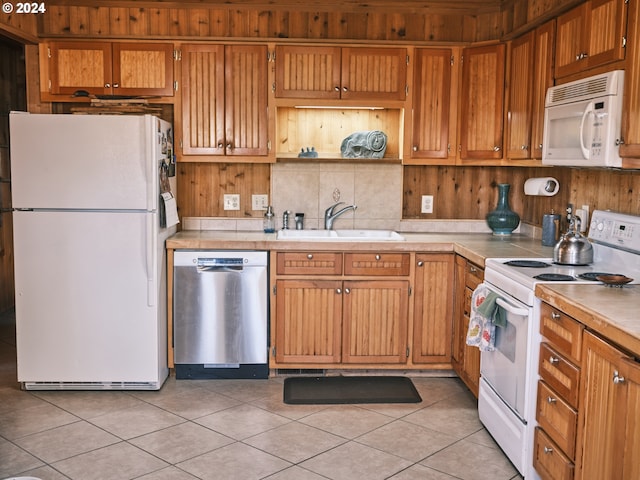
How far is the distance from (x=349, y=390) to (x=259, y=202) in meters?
1.47

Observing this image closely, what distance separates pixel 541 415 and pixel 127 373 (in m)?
2.36

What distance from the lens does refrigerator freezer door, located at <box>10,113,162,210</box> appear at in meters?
3.83

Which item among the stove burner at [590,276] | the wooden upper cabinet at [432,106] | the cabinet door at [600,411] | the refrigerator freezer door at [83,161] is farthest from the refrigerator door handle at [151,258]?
the cabinet door at [600,411]

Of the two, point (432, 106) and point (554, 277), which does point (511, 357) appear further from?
point (432, 106)

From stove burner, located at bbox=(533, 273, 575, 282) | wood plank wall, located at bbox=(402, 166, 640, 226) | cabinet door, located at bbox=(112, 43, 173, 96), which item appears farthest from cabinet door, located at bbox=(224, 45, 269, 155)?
stove burner, located at bbox=(533, 273, 575, 282)

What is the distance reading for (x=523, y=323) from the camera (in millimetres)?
2902

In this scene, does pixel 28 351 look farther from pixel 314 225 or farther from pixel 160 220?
pixel 314 225

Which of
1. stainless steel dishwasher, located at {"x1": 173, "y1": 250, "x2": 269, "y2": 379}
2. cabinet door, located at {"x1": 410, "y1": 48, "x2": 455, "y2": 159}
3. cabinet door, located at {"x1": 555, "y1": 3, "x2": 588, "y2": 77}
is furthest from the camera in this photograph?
cabinet door, located at {"x1": 410, "y1": 48, "x2": 455, "y2": 159}

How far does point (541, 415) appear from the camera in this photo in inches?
110

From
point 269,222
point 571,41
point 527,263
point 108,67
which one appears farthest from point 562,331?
point 108,67

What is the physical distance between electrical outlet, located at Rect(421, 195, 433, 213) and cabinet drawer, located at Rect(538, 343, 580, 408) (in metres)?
2.14

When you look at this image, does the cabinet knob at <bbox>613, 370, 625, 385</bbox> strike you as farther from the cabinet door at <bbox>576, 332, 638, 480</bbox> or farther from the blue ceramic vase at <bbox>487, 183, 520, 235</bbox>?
the blue ceramic vase at <bbox>487, 183, 520, 235</bbox>

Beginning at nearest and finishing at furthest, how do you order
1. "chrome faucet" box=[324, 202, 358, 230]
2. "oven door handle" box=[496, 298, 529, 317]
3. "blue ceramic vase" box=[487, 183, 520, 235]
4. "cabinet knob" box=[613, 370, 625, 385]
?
"cabinet knob" box=[613, 370, 625, 385], "oven door handle" box=[496, 298, 529, 317], "blue ceramic vase" box=[487, 183, 520, 235], "chrome faucet" box=[324, 202, 358, 230]

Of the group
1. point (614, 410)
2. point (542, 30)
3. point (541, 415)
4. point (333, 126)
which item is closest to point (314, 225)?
point (333, 126)
